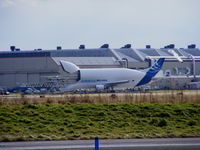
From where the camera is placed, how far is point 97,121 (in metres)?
20.3

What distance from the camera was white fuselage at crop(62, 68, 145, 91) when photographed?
2463 inches

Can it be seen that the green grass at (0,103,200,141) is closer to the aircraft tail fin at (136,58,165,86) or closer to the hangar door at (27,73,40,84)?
the aircraft tail fin at (136,58,165,86)

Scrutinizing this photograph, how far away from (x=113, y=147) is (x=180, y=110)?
9626 mm

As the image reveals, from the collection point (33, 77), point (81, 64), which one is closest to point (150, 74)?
point (81, 64)

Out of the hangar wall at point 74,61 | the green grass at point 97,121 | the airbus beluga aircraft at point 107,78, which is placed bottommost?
the green grass at point 97,121

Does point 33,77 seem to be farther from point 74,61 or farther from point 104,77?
point 104,77

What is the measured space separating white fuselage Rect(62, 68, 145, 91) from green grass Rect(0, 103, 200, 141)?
123 ft

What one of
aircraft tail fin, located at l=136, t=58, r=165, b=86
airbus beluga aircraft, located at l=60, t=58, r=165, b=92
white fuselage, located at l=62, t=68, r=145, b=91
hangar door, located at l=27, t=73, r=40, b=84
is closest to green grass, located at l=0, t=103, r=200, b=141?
airbus beluga aircraft, located at l=60, t=58, r=165, b=92

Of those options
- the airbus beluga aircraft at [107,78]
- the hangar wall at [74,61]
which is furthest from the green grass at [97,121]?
the hangar wall at [74,61]

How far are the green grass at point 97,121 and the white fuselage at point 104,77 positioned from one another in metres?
37.4

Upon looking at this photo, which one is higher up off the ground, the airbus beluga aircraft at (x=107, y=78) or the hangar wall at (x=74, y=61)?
the hangar wall at (x=74, y=61)

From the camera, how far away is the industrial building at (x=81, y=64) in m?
72.4

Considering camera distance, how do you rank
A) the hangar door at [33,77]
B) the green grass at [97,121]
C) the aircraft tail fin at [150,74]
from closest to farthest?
the green grass at [97,121]
the aircraft tail fin at [150,74]
the hangar door at [33,77]

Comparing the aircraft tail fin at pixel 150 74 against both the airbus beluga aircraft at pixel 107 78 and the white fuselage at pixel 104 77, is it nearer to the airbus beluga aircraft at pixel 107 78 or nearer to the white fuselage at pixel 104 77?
the airbus beluga aircraft at pixel 107 78
